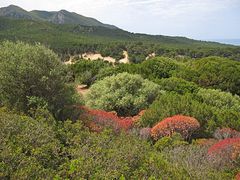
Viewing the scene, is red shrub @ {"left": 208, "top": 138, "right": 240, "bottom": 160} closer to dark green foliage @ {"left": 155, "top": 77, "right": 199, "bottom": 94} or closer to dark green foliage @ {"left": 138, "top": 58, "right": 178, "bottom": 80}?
dark green foliage @ {"left": 155, "top": 77, "right": 199, "bottom": 94}

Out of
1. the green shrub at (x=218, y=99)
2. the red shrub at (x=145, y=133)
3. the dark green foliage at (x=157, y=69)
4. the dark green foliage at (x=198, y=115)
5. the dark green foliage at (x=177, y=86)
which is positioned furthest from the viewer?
the dark green foliage at (x=157, y=69)

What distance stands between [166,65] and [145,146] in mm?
33179

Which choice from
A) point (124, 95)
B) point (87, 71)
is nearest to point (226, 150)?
point (124, 95)

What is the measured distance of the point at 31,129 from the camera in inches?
491

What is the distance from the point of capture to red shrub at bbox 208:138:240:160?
47.6ft

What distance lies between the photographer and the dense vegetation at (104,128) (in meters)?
10.7

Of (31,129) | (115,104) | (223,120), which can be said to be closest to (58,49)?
(115,104)

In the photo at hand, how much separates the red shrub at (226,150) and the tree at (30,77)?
742cm

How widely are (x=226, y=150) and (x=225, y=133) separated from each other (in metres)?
4.49

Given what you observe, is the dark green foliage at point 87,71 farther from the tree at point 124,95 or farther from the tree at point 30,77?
the tree at point 30,77

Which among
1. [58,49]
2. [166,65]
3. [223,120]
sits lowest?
[58,49]

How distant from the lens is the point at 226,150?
14.9 metres

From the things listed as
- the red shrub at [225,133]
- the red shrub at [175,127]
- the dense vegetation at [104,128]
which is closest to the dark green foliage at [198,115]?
the dense vegetation at [104,128]

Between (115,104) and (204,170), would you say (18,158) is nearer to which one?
(204,170)
